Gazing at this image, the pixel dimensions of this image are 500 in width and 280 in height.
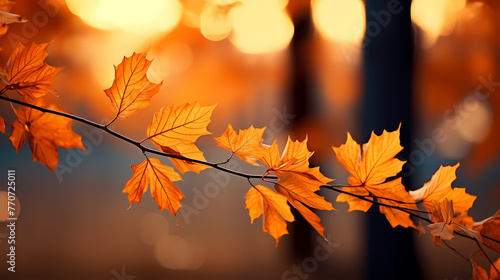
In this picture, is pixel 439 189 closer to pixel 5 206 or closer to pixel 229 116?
pixel 229 116

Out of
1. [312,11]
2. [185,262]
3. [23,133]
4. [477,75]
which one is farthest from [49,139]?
[477,75]

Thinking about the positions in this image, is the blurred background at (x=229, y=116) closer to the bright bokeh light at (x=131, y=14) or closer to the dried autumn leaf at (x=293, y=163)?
the bright bokeh light at (x=131, y=14)

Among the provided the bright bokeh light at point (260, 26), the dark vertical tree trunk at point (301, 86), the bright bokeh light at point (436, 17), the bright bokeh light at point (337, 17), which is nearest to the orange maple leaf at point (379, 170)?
the dark vertical tree trunk at point (301, 86)

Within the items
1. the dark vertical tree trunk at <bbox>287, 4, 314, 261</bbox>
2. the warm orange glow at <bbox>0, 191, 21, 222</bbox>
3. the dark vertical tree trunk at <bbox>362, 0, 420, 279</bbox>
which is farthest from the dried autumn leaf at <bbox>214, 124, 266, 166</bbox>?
the warm orange glow at <bbox>0, 191, 21, 222</bbox>

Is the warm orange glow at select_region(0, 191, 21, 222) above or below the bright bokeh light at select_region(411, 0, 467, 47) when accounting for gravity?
below

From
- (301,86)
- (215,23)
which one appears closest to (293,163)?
(301,86)

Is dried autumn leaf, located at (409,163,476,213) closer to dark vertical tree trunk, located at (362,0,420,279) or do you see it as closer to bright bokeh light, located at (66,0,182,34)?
dark vertical tree trunk, located at (362,0,420,279)
